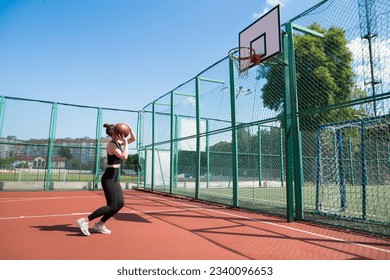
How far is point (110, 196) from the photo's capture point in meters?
3.83

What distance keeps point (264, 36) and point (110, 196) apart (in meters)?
5.02

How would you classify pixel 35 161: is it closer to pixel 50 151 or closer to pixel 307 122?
pixel 50 151

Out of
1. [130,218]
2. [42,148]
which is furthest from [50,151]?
[130,218]

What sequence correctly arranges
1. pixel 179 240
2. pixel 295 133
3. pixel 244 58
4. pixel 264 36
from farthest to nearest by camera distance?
1. pixel 244 58
2. pixel 264 36
3. pixel 295 133
4. pixel 179 240

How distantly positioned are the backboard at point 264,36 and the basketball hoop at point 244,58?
27 mm

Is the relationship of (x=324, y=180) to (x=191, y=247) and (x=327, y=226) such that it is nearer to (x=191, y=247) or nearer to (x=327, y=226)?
(x=327, y=226)

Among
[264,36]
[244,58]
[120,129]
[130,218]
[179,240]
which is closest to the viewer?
[179,240]

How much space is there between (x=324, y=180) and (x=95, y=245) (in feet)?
22.8

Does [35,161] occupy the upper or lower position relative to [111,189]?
upper

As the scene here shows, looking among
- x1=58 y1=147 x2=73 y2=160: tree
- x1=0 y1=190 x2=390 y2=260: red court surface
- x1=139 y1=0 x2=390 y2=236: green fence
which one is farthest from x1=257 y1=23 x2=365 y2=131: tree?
x1=58 y1=147 x2=73 y2=160: tree

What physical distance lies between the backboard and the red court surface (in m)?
3.80

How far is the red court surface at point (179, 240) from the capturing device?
10.2 feet

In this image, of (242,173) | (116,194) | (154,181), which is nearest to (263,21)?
(116,194)

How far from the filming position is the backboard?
5.83m
